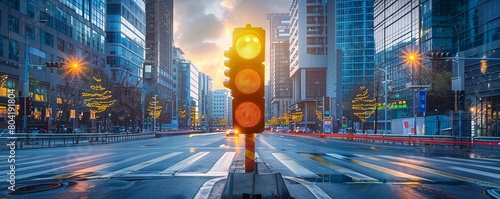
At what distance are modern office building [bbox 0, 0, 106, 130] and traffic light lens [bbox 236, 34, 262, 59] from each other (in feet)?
129

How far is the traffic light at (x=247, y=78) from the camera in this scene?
5.85 metres

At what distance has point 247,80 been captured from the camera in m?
6.00

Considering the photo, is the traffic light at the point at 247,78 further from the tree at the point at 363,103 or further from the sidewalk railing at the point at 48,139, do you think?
the tree at the point at 363,103

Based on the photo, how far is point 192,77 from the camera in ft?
638

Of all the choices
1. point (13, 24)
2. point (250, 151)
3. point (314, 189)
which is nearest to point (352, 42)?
point (13, 24)

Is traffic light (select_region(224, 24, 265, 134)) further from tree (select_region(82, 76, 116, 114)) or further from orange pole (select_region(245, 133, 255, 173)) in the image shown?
tree (select_region(82, 76, 116, 114))

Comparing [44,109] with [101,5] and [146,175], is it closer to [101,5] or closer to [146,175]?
[101,5]

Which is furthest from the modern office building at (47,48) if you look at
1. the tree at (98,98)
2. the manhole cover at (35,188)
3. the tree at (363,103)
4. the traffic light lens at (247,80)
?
the traffic light lens at (247,80)

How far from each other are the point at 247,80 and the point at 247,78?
3 cm

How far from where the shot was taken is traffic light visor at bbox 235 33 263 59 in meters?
6.04

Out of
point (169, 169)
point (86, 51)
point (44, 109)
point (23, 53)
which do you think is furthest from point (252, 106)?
point (86, 51)

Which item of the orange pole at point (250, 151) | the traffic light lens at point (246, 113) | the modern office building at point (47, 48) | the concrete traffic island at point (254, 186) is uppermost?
the modern office building at point (47, 48)

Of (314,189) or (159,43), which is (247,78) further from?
(159,43)

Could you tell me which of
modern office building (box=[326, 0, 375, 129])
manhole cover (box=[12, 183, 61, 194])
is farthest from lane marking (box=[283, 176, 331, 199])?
modern office building (box=[326, 0, 375, 129])
